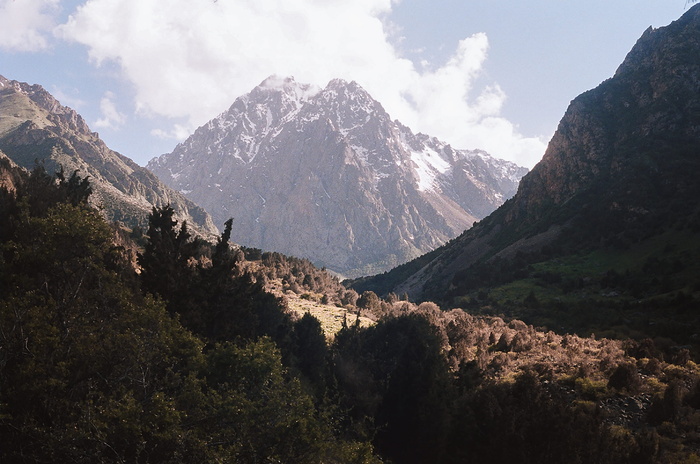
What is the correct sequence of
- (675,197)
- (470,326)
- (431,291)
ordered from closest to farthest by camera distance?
(470,326) → (675,197) → (431,291)

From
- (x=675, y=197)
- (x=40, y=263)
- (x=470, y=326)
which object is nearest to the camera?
(x=40, y=263)

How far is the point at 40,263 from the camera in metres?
21.6

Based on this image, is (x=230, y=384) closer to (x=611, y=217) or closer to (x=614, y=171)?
(x=611, y=217)

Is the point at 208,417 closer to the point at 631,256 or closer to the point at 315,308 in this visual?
the point at 315,308

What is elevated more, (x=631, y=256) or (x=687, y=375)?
(x=631, y=256)

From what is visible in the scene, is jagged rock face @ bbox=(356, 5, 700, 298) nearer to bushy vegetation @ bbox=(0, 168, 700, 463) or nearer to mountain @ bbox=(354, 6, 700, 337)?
mountain @ bbox=(354, 6, 700, 337)

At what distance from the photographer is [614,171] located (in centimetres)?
11756

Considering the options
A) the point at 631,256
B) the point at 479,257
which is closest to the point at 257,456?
the point at 631,256

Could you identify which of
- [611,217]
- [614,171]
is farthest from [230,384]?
[614,171]

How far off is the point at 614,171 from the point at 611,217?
22962 millimetres

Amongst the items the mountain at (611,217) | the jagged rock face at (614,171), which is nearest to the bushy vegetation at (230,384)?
the mountain at (611,217)

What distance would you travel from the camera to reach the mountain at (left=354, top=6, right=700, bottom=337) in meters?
71.8

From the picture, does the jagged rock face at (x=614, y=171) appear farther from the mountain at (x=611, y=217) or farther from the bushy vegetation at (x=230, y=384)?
the bushy vegetation at (x=230, y=384)

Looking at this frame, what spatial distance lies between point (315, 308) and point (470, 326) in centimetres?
3479
